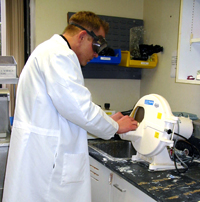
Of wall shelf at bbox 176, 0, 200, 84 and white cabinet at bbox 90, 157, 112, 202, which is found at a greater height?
wall shelf at bbox 176, 0, 200, 84

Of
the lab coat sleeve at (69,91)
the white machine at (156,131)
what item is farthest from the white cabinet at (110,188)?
the lab coat sleeve at (69,91)

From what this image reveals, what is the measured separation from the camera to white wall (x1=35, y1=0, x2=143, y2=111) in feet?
7.52

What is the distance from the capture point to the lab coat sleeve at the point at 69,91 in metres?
1.13

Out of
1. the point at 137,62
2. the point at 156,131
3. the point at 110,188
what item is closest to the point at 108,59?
the point at 137,62

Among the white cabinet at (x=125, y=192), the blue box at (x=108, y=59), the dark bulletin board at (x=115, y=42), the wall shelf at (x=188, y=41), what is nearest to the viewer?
the white cabinet at (x=125, y=192)

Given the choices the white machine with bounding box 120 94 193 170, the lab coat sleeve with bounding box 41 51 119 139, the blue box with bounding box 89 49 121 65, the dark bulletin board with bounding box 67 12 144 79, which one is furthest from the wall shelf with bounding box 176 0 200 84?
the dark bulletin board with bounding box 67 12 144 79

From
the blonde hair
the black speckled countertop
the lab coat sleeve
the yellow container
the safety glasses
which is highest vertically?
the blonde hair

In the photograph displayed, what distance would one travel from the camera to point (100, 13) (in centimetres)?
246

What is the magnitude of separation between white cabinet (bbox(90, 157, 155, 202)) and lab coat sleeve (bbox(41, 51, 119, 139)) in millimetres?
437

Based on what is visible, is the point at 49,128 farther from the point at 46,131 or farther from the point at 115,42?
the point at 115,42

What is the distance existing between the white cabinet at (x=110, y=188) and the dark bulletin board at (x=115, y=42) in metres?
0.94

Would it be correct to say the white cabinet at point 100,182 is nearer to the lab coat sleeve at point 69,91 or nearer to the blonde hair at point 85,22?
the lab coat sleeve at point 69,91

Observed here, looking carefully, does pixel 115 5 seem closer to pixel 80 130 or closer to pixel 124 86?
pixel 124 86

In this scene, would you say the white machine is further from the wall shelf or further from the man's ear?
the man's ear
